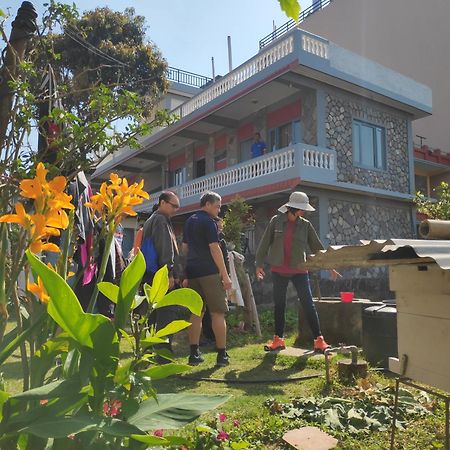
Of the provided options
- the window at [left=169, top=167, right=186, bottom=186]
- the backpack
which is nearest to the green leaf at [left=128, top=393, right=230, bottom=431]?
the backpack

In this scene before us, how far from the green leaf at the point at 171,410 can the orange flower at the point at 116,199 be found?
0.50 m

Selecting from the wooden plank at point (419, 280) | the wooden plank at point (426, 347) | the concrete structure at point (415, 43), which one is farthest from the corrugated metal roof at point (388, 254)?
the concrete structure at point (415, 43)

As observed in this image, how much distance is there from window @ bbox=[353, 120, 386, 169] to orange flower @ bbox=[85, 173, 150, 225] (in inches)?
514

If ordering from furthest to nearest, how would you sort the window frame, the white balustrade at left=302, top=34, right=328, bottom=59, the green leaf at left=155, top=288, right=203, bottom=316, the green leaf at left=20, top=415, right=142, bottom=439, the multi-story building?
1. the window frame
2. the multi-story building
3. the white balustrade at left=302, top=34, right=328, bottom=59
4. the green leaf at left=155, top=288, right=203, bottom=316
5. the green leaf at left=20, top=415, right=142, bottom=439

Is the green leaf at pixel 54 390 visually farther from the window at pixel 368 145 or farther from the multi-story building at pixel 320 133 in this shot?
the window at pixel 368 145

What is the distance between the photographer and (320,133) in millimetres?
12992

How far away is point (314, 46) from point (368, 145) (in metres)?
3.49

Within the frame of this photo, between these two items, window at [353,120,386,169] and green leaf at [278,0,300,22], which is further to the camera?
window at [353,120,386,169]

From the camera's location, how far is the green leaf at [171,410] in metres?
1.08

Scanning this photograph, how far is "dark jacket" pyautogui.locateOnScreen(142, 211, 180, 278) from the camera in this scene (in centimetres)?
457

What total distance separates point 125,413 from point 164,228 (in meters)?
3.58

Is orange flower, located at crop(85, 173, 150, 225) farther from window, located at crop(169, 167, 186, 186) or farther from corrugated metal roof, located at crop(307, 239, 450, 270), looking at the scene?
window, located at crop(169, 167, 186, 186)

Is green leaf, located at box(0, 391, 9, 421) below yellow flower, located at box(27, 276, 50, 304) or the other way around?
below

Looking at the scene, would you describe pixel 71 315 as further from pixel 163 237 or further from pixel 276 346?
pixel 276 346
